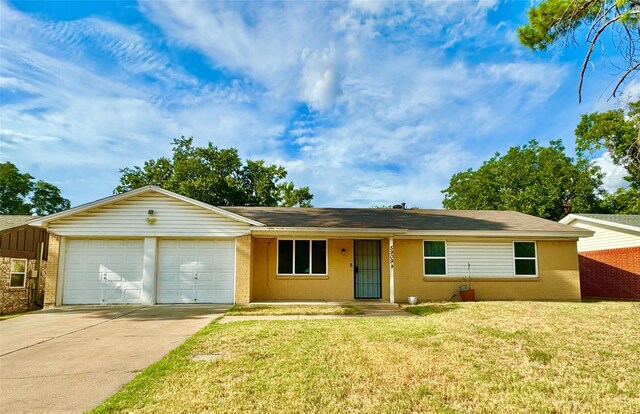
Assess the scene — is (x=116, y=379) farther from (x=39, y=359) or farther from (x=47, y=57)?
(x=47, y=57)

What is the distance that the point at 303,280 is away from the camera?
13.8 metres

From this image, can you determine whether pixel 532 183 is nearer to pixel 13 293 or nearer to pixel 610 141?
pixel 610 141

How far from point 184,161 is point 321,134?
580 inches

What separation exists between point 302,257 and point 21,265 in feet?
37.8

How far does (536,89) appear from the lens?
12.5 m

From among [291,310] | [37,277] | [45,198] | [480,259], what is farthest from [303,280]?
[45,198]

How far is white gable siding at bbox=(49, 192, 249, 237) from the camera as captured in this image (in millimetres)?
12781

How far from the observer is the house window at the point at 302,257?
13906 mm

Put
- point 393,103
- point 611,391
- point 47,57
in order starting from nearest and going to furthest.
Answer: point 611,391, point 47,57, point 393,103

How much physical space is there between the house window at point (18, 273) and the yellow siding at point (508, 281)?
1482cm

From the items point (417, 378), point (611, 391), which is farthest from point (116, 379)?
point (611, 391)

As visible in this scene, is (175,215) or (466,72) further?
(466,72)

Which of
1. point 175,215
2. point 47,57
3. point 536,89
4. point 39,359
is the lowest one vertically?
point 39,359

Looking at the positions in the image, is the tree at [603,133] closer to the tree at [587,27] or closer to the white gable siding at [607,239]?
the white gable siding at [607,239]
